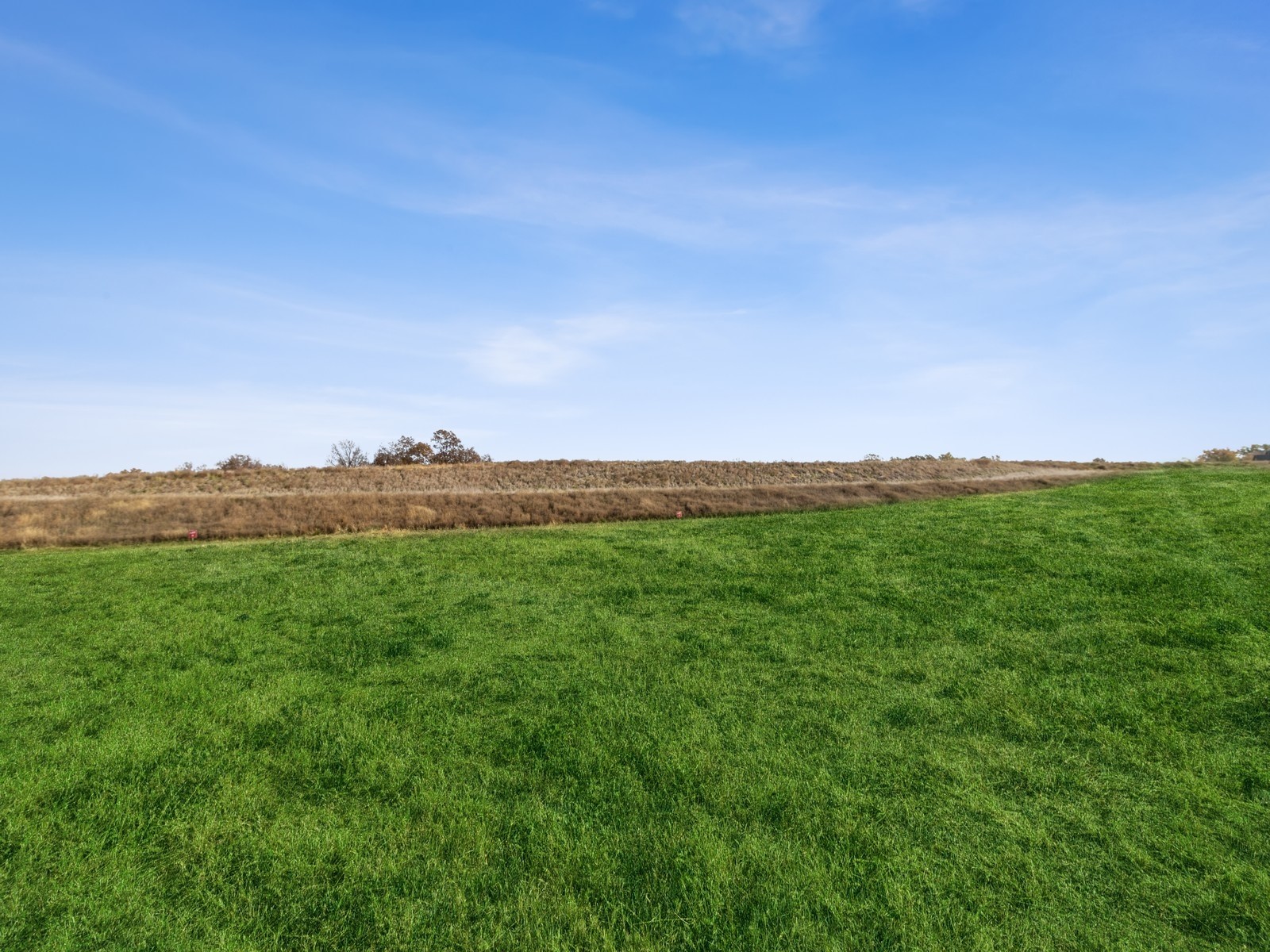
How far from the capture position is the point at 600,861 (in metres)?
3.59

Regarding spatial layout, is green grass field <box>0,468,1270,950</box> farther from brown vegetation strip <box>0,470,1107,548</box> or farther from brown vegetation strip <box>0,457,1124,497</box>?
brown vegetation strip <box>0,457,1124,497</box>

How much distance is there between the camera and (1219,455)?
22719mm

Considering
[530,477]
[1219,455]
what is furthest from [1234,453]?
[530,477]

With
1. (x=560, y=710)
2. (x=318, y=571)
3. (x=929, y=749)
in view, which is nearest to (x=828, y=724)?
(x=929, y=749)

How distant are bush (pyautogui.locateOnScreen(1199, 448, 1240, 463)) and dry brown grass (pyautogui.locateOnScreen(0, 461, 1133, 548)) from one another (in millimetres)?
3482

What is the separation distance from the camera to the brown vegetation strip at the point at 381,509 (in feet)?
47.6

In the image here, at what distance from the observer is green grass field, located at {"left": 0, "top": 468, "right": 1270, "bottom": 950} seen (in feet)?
11.0

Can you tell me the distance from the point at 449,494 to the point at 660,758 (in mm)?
13246

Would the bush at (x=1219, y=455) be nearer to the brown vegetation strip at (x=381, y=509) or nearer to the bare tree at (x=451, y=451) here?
the brown vegetation strip at (x=381, y=509)

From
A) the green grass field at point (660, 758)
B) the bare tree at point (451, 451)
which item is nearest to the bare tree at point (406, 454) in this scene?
the bare tree at point (451, 451)

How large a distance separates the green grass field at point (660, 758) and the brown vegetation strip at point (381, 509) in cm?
578

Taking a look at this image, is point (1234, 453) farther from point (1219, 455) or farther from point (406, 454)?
point (406, 454)

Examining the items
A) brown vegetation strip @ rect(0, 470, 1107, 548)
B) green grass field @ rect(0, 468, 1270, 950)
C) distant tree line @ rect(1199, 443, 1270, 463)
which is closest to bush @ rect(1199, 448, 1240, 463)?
distant tree line @ rect(1199, 443, 1270, 463)

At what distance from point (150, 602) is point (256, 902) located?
21.6 feet
